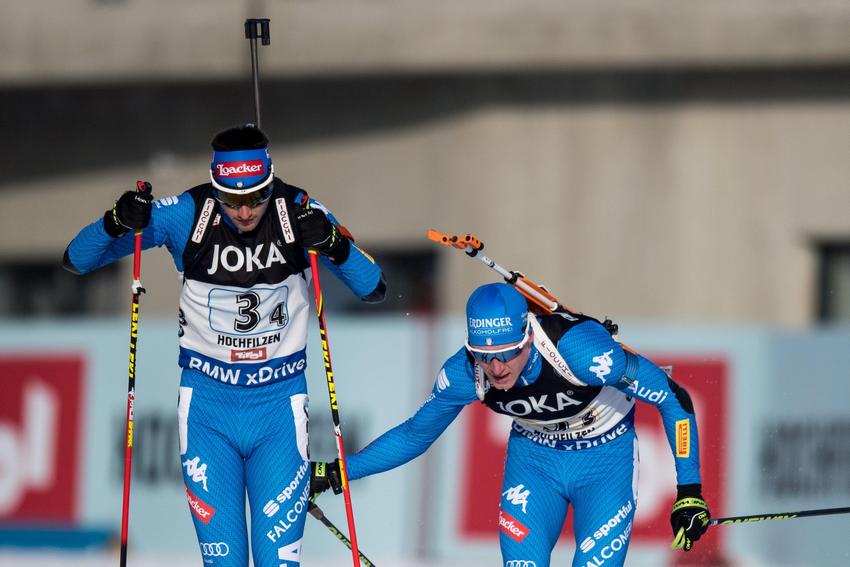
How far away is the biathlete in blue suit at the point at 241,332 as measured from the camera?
23.4ft

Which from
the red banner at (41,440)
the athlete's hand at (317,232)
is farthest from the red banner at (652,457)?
the athlete's hand at (317,232)

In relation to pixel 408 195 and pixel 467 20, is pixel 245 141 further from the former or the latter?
pixel 408 195

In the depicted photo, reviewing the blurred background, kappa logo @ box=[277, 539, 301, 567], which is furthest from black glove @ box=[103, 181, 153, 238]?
the blurred background

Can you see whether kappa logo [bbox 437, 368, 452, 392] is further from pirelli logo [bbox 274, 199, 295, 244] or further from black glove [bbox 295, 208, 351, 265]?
pirelli logo [bbox 274, 199, 295, 244]

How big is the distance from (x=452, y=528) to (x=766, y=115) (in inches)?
221

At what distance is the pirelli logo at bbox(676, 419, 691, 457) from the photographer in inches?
288

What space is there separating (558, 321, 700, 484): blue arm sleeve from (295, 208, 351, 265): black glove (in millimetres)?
1117

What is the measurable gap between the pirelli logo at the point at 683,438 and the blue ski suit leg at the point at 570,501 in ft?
1.10

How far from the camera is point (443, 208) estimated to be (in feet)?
51.3

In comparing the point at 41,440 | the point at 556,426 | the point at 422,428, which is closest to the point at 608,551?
the point at 556,426

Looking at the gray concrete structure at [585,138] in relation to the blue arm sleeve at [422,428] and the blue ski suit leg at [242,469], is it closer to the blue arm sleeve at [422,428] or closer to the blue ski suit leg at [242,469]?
the blue arm sleeve at [422,428]

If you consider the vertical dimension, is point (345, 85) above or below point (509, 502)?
above

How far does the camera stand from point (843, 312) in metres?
15.3

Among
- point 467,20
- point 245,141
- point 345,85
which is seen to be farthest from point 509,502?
point 345,85
